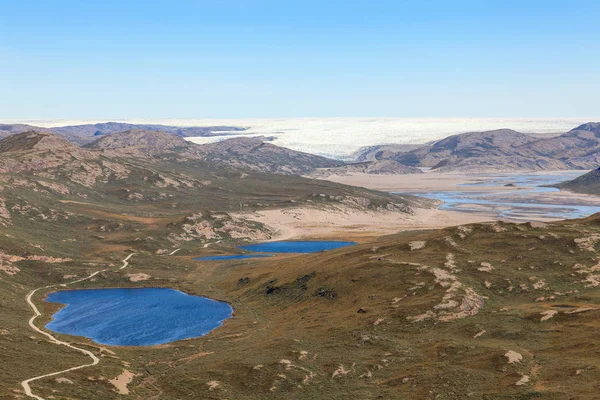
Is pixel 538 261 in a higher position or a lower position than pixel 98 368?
higher

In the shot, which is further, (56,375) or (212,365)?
(212,365)

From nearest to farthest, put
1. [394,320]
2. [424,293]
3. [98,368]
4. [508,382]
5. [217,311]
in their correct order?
[508,382]
[98,368]
[394,320]
[424,293]
[217,311]

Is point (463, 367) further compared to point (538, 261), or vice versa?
point (538, 261)

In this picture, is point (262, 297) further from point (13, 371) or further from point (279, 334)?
point (13, 371)

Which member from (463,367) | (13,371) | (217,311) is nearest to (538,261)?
(463,367)

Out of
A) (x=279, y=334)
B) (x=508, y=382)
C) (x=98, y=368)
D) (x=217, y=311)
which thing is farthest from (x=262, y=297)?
(x=508, y=382)

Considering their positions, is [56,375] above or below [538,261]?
below

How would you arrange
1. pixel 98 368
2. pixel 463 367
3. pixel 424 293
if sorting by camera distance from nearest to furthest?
pixel 463 367 < pixel 98 368 < pixel 424 293

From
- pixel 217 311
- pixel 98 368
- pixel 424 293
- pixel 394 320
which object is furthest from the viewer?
pixel 217 311

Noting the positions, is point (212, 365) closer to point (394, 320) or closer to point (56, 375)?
point (56, 375)
